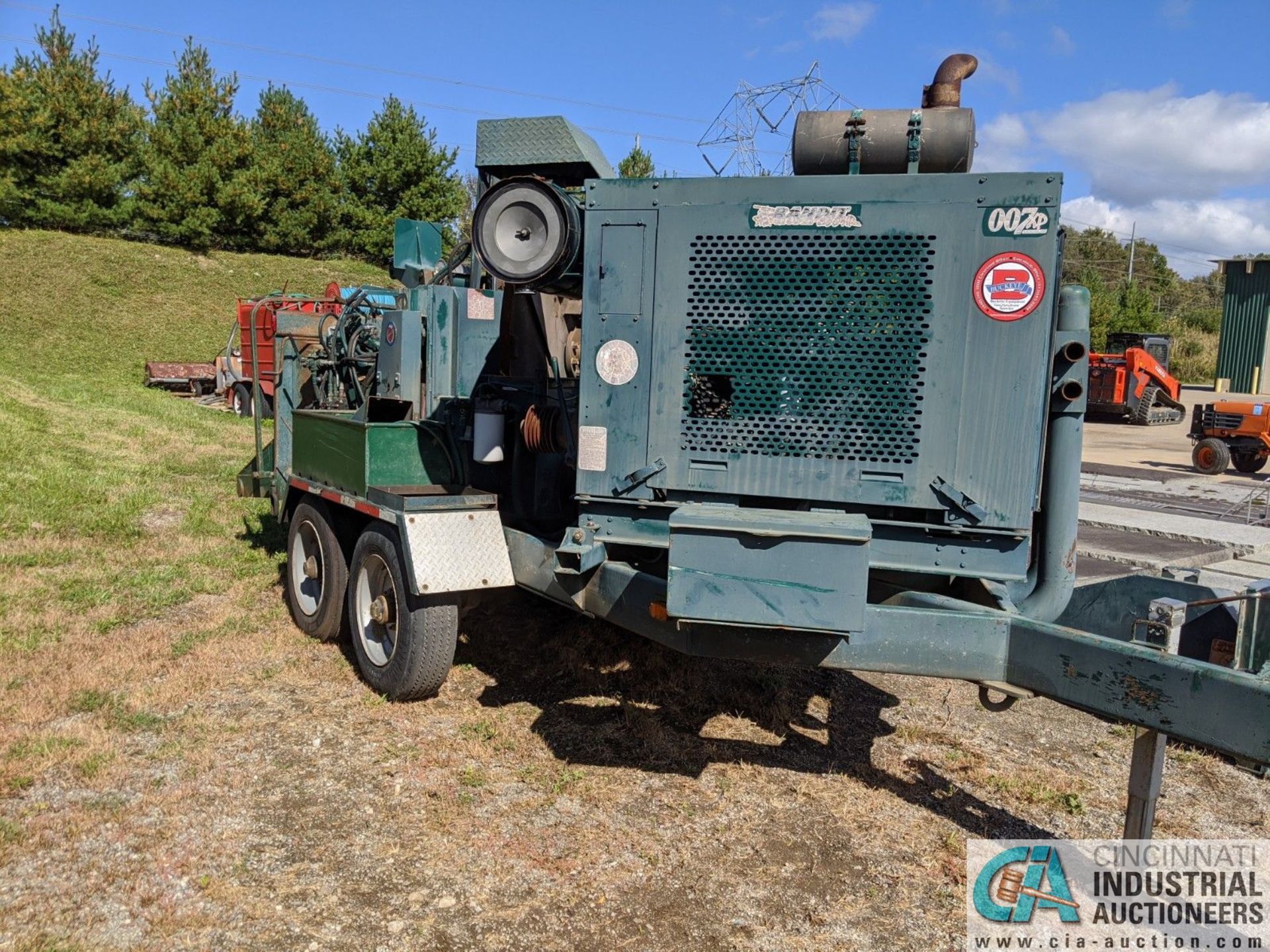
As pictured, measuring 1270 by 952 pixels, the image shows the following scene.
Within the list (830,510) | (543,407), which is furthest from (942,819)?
(543,407)

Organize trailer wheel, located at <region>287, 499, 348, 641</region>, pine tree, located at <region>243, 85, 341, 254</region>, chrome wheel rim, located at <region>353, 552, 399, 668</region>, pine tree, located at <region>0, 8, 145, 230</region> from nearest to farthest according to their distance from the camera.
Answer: chrome wheel rim, located at <region>353, 552, 399, 668</region> → trailer wheel, located at <region>287, 499, 348, 641</region> → pine tree, located at <region>0, 8, 145, 230</region> → pine tree, located at <region>243, 85, 341, 254</region>

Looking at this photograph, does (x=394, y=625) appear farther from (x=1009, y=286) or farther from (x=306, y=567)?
(x=1009, y=286)

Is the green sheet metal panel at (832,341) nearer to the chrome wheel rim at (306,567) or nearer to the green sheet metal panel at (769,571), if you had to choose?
the green sheet metal panel at (769,571)

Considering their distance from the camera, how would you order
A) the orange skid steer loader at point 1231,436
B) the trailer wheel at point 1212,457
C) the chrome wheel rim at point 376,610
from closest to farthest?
the chrome wheel rim at point 376,610
the trailer wheel at point 1212,457
the orange skid steer loader at point 1231,436

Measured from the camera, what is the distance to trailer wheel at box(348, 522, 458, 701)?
5066 mm

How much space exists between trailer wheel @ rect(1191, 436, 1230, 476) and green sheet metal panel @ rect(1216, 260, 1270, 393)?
21.2 meters

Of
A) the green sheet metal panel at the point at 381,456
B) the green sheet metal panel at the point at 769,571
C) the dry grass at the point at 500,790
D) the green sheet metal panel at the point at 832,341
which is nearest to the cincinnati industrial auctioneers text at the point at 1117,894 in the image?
the dry grass at the point at 500,790

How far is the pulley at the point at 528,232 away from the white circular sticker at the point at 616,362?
0.45m

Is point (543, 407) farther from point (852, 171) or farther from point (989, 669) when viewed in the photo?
point (989, 669)

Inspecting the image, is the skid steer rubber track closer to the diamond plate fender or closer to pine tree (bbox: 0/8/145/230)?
the diamond plate fender

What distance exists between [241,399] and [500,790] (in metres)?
18.3

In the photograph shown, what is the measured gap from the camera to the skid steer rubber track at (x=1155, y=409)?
25125 mm

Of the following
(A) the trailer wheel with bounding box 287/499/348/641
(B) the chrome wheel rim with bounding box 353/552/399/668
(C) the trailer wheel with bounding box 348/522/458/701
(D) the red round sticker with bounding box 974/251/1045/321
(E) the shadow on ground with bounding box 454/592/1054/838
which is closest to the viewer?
(D) the red round sticker with bounding box 974/251/1045/321

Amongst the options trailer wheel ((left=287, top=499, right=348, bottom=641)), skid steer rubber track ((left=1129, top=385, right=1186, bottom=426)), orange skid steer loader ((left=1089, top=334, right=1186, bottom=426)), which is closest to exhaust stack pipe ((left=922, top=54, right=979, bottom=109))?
trailer wheel ((left=287, top=499, right=348, bottom=641))
